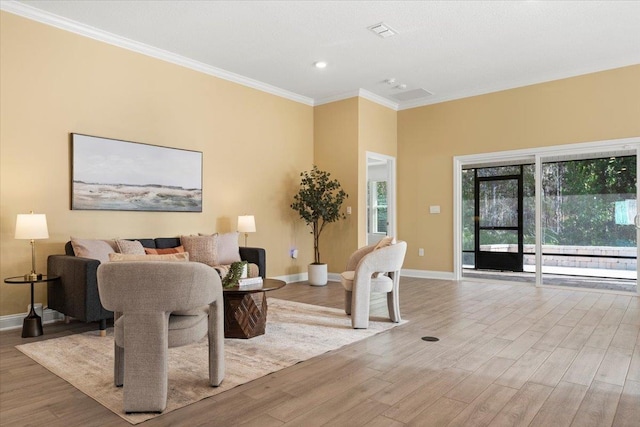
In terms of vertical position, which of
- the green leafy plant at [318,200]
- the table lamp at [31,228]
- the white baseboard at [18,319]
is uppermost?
the green leafy plant at [318,200]

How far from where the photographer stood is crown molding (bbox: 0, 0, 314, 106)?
4129 mm

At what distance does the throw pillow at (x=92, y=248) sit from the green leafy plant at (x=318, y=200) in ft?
10.4

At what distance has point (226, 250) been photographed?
5352 mm

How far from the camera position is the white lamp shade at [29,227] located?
3.72m

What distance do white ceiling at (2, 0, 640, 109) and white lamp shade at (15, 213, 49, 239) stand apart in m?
2.09

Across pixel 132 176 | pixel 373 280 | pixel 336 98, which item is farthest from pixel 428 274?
pixel 132 176

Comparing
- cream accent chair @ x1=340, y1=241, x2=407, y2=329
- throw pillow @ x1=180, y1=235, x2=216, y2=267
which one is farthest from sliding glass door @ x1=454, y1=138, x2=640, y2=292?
throw pillow @ x1=180, y1=235, x2=216, y2=267

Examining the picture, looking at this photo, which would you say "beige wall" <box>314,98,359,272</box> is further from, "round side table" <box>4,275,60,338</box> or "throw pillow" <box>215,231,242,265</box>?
"round side table" <box>4,275,60,338</box>

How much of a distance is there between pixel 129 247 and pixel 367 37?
11.9ft

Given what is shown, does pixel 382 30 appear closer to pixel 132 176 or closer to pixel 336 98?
pixel 336 98

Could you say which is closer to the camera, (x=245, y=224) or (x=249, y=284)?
(x=249, y=284)

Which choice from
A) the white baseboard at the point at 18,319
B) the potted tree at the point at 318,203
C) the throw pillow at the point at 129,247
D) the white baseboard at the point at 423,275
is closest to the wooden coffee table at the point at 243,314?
the throw pillow at the point at 129,247

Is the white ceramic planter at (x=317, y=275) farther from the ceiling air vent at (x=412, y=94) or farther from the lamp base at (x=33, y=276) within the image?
the lamp base at (x=33, y=276)

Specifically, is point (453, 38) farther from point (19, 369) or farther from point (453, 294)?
point (19, 369)
